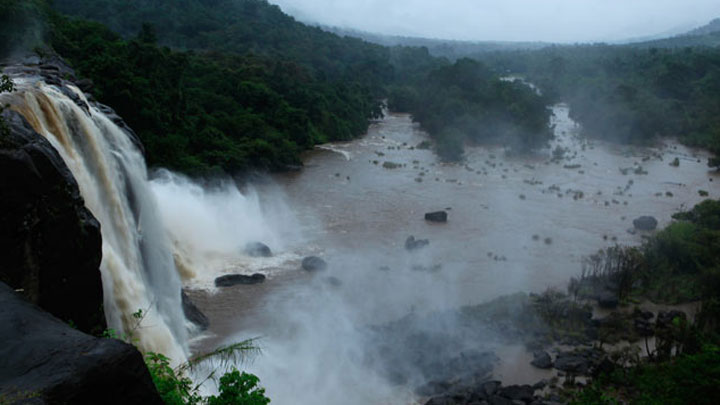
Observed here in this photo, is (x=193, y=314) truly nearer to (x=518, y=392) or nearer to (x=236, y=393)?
(x=518, y=392)

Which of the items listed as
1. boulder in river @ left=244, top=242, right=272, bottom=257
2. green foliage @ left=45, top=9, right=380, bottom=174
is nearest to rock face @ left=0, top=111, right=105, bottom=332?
boulder in river @ left=244, top=242, right=272, bottom=257

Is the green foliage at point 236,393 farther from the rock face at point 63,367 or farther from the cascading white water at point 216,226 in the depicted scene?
the cascading white water at point 216,226

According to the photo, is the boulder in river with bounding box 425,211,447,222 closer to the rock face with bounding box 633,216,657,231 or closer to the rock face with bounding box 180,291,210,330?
the rock face with bounding box 633,216,657,231

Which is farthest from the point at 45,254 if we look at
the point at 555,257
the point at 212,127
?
the point at 212,127

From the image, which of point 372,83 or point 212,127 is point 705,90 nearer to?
point 372,83

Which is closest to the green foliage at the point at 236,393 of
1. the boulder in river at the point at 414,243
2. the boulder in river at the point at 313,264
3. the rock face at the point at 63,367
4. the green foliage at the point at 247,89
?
the rock face at the point at 63,367

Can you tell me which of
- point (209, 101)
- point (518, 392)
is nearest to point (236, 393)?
point (518, 392)

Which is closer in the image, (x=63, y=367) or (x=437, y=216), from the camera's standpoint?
(x=63, y=367)
